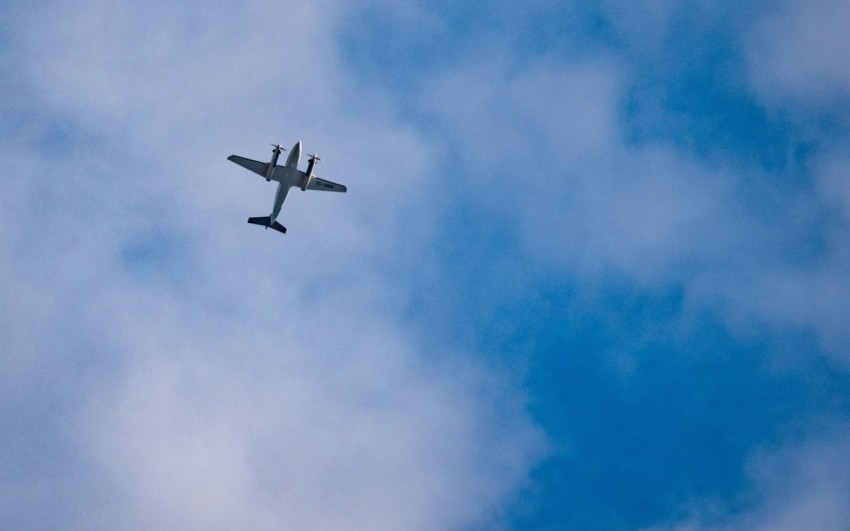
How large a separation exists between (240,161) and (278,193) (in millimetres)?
8091

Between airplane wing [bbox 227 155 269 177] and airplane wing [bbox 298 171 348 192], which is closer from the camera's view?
airplane wing [bbox 227 155 269 177]

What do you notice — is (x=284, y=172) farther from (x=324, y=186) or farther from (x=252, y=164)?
(x=324, y=186)

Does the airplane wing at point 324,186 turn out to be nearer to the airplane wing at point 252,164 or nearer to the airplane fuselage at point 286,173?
the airplane fuselage at point 286,173

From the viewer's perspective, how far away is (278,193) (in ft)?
432

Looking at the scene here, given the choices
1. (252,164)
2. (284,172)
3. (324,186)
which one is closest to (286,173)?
(284,172)

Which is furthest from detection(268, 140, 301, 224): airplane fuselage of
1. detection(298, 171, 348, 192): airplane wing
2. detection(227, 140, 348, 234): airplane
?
detection(298, 171, 348, 192): airplane wing

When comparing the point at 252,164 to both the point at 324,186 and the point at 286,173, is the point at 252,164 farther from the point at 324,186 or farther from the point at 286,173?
the point at 324,186

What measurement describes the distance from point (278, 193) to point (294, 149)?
11.5 metres

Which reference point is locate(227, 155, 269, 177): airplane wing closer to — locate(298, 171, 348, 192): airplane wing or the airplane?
the airplane

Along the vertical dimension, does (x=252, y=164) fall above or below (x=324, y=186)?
below

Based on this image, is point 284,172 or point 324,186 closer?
point 284,172

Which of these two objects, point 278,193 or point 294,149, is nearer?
point 294,149

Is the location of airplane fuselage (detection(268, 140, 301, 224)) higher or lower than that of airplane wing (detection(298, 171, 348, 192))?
lower

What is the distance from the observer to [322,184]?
135 m
